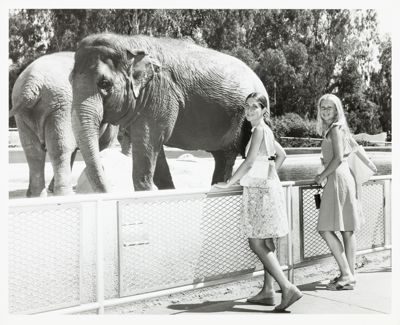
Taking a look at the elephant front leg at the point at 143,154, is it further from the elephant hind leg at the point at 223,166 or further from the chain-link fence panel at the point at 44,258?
the chain-link fence panel at the point at 44,258

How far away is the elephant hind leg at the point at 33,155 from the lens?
19.1 ft

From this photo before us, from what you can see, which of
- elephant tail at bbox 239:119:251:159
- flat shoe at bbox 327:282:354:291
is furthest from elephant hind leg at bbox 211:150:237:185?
flat shoe at bbox 327:282:354:291

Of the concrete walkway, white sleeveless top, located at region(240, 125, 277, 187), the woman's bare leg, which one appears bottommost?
the concrete walkway

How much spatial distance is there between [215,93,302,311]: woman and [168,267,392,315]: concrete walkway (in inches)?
8.2

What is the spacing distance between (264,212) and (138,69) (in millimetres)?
1961

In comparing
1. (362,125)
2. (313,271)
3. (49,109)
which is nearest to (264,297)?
(313,271)

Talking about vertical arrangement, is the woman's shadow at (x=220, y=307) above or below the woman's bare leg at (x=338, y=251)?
below

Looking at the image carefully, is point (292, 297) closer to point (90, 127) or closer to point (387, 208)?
point (387, 208)

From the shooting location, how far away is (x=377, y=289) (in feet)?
12.5

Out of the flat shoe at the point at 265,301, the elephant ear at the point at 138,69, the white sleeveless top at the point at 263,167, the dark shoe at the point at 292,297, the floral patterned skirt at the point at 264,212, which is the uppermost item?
the elephant ear at the point at 138,69

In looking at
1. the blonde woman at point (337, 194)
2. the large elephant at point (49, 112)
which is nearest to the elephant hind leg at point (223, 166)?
the large elephant at point (49, 112)

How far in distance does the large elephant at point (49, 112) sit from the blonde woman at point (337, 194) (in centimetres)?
275

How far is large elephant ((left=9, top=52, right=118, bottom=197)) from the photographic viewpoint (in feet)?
18.5

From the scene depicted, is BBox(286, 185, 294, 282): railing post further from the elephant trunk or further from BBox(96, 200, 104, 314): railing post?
the elephant trunk
